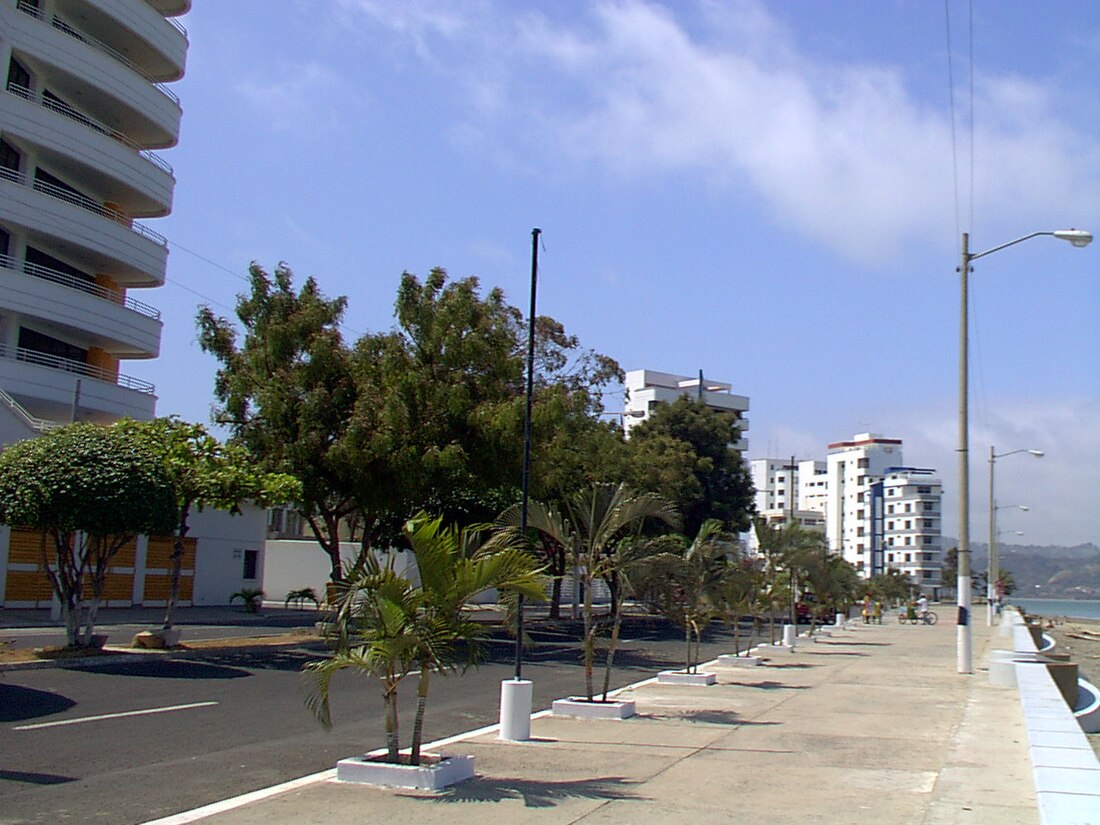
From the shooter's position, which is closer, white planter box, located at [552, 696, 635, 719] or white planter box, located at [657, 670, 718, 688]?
white planter box, located at [552, 696, 635, 719]

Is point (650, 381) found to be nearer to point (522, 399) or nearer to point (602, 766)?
point (522, 399)

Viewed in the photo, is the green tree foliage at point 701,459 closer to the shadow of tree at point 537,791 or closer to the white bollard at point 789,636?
the white bollard at point 789,636

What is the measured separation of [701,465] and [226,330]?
2942cm

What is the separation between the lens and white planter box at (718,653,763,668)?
25.1 meters

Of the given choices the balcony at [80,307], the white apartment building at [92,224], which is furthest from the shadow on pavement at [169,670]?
the balcony at [80,307]

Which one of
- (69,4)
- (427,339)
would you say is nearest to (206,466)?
(427,339)

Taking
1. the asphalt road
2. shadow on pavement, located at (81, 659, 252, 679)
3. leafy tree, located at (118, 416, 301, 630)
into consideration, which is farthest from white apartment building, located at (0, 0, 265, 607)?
the asphalt road

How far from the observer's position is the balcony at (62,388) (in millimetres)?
38938

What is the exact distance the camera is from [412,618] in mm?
9641

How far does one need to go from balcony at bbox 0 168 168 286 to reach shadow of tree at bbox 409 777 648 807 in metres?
35.4

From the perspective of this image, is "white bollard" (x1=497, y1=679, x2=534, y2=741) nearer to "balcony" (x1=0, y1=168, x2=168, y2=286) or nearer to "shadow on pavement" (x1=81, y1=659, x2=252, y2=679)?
"shadow on pavement" (x1=81, y1=659, x2=252, y2=679)

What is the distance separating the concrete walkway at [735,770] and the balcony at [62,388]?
1133 inches

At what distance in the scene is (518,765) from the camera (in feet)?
36.3

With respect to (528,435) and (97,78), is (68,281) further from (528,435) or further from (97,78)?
(528,435)
